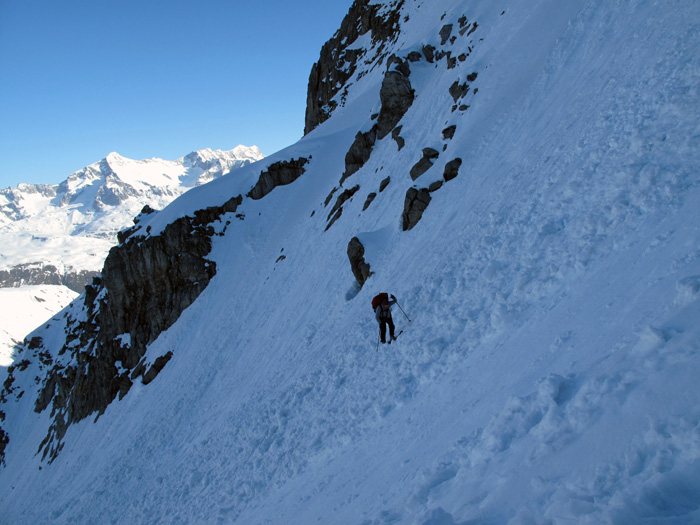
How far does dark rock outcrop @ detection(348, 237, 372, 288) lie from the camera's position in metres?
17.3

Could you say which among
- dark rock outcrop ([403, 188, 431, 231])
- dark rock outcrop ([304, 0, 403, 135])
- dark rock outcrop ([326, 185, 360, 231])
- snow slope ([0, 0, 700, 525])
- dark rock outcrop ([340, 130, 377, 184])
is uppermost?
dark rock outcrop ([304, 0, 403, 135])

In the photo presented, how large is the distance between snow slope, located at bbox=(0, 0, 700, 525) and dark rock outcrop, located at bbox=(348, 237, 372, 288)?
0.42 metres

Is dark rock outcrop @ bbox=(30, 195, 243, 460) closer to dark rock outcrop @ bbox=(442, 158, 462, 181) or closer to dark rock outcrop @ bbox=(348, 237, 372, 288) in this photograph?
dark rock outcrop @ bbox=(348, 237, 372, 288)

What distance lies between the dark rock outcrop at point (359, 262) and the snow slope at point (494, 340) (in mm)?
421

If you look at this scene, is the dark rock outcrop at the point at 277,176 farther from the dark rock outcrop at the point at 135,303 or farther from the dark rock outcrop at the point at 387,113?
the dark rock outcrop at the point at 387,113

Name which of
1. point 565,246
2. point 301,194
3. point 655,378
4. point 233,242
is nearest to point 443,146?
point 565,246

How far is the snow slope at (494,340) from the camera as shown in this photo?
4.89 metres

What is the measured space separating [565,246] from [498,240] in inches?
94.1

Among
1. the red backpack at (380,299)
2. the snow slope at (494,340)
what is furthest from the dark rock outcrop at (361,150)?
the red backpack at (380,299)

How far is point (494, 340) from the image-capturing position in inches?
343

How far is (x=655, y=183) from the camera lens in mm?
8586

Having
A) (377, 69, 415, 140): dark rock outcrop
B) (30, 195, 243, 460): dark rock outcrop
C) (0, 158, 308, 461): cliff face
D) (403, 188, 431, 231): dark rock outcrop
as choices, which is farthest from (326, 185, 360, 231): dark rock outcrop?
(30, 195, 243, 460): dark rock outcrop

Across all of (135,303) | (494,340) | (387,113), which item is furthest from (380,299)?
(135,303)

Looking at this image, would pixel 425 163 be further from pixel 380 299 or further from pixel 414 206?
pixel 380 299
